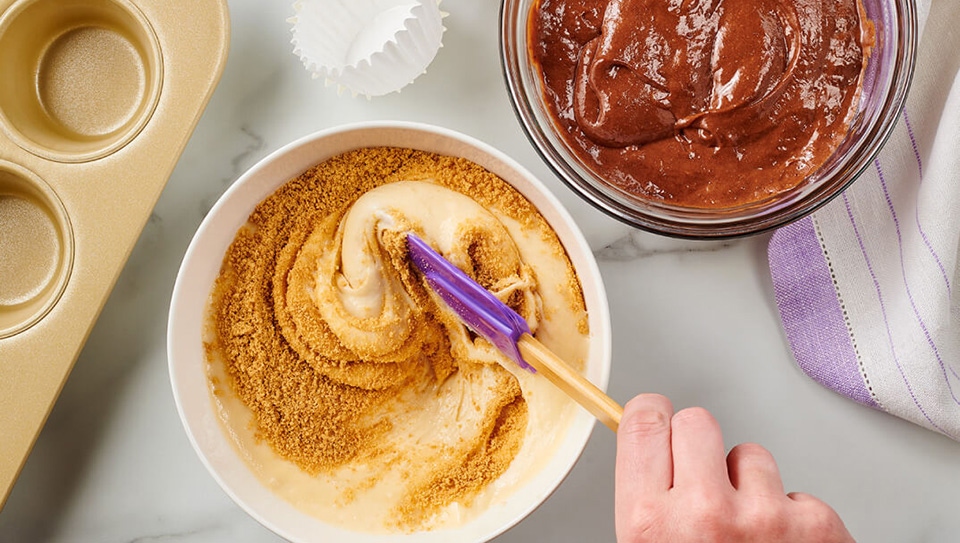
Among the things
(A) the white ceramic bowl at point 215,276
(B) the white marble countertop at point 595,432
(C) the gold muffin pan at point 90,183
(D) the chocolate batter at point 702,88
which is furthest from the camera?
(B) the white marble countertop at point 595,432

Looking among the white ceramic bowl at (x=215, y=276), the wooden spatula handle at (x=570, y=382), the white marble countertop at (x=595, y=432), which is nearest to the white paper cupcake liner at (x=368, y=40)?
the white marble countertop at (x=595, y=432)

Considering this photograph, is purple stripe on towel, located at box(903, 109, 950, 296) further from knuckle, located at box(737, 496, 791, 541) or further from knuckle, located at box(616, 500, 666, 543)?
knuckle, located at box(616, 500, 666, 543)

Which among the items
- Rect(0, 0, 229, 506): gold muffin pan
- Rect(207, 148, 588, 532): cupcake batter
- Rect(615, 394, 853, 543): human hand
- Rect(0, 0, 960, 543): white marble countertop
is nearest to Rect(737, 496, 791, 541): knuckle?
Rect(615, 394, 853, 543): human hand

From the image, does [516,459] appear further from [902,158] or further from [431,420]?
[902,158]

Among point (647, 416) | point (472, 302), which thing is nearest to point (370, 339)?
point (472, 302)

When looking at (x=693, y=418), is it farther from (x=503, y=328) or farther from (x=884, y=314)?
(x=884, y=314)

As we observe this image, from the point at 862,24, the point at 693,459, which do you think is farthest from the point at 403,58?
the point at 693,459

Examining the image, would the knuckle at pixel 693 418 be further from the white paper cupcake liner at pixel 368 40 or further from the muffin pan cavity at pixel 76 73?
the muffin pan cavity at pixel 76 73
